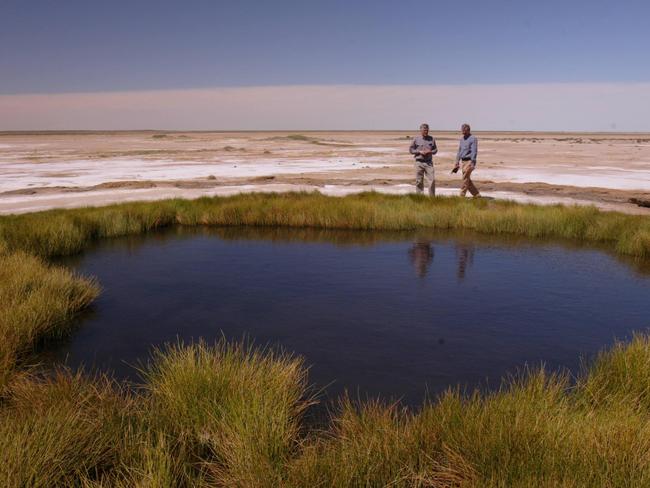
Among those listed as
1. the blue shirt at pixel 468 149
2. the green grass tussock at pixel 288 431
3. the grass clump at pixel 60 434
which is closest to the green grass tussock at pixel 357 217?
the blue shirt at pixel 468 149

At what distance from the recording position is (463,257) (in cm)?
1096

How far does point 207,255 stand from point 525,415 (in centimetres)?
810

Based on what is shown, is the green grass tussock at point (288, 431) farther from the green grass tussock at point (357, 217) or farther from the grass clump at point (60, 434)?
the green grass tussock at point (357, 217)

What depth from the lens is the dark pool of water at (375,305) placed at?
6117 millimetres

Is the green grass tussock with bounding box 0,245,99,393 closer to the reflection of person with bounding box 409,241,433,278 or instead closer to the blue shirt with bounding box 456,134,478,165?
the reflection of person with bounding box 409,241,433,278

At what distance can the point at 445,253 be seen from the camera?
1127 centimetres

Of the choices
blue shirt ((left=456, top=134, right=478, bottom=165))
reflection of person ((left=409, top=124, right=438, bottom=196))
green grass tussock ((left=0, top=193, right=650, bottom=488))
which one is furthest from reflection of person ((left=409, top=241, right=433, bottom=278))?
green grass tussock ((left=0, top=193, right=650, bottom=488))

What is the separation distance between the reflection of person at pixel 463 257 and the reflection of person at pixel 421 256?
1.87 ft

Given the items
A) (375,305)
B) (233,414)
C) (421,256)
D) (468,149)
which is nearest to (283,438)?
(233,414)

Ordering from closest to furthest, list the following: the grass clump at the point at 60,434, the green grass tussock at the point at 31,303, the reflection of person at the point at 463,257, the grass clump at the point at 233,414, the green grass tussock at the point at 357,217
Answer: the grass clump at the point at 60,434 < the grass clump at the point at 233,414 < the green grass tussock at the point at 31,303 < the reflection of person at the point at 463,257 < the green grass tussock at the point at 357,217

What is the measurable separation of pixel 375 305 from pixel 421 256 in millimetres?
3323

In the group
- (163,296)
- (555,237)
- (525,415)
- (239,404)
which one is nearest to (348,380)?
(239,404)

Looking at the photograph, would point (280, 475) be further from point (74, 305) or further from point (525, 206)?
point (525, 206)

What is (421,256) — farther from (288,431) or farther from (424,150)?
(288,431)
